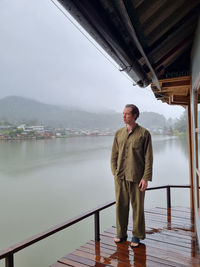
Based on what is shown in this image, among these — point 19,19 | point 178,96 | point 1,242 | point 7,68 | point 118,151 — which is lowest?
point 1,242

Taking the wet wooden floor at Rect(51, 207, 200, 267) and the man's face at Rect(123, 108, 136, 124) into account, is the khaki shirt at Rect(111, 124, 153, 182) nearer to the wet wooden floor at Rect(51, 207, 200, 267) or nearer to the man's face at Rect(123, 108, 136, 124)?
the man's face at Rect(123, 108, 136, 124)

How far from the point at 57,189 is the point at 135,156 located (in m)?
18.6

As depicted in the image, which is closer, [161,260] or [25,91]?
[161,260]

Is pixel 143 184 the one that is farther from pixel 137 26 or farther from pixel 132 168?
pixel 137 26

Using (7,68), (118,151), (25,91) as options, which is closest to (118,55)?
(118,151)

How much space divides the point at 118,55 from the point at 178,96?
1927 millimetres

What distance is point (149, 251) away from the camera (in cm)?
193

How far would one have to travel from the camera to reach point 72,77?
1374 inches

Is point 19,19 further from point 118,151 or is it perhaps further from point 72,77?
point 118,151

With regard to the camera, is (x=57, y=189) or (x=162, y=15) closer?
(x=162, y=15)

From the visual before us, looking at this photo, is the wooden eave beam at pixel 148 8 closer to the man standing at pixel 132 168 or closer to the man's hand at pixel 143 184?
the man standing at pixel 132 168

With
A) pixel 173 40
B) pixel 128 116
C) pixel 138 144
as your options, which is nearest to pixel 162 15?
pixel 173 40

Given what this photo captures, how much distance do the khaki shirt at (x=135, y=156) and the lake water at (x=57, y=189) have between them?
9922 mm

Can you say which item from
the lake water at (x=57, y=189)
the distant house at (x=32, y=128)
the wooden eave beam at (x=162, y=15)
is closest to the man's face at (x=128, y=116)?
the wooden eave beam at (x=162, y=15)
